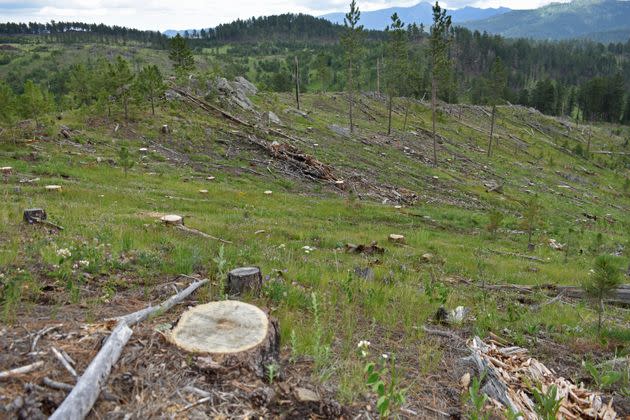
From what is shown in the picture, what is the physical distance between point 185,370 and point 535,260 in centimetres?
1592

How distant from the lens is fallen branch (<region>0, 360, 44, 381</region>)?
3484 mm

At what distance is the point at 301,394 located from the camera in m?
3.92

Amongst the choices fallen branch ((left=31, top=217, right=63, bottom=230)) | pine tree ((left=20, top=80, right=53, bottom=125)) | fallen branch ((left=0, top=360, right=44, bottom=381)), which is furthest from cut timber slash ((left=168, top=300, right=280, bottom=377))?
pine tree ((left=20, top=80, right=53, bottom=125))

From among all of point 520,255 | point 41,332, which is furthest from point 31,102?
point 520,255

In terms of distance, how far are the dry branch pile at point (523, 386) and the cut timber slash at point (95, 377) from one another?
13.4 ft

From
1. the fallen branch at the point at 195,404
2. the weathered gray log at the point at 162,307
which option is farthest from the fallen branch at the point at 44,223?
the fallen branch at the point at 195,404

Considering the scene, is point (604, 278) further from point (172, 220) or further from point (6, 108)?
point (6, 108)

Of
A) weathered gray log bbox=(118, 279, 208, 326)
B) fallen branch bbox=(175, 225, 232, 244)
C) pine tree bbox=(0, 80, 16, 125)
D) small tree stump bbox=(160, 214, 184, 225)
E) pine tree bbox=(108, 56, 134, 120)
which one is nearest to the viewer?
weathered gray log bbox=(118, 279, 208, 326)

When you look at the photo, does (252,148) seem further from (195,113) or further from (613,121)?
(613,121)

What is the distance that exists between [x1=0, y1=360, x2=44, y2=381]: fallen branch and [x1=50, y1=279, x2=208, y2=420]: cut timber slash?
498mm

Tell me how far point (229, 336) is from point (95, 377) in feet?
4.07

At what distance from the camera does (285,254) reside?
1102cm

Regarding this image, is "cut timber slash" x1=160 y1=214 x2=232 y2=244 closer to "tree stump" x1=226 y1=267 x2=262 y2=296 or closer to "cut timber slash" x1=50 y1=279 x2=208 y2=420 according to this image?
"tree stump" x1=226 y1=267 x2=262 y2=296

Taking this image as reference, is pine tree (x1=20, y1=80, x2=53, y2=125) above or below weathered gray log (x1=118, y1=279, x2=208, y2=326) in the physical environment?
above
